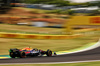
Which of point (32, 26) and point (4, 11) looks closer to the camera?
point (32, 26)

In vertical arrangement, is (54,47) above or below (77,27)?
below

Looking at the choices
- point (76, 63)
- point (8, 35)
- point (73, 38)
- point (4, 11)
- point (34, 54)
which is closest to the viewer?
point (76, 63)

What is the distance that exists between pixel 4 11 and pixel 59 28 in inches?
768

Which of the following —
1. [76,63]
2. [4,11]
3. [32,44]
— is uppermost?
[4,11]

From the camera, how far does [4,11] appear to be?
48938mm

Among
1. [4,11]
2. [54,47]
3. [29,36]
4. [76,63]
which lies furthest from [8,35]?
[4,11]

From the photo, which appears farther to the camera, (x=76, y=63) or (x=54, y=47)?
(x=54, y=47)

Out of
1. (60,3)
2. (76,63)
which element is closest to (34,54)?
(76,63)

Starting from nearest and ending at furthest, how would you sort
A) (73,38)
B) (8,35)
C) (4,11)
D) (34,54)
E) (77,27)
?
1. (34,54)
2. (8,35)
3. (73,38)
4. (77,27)
5. (4,11)

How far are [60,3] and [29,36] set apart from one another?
6197 cm

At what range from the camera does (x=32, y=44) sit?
17109mm

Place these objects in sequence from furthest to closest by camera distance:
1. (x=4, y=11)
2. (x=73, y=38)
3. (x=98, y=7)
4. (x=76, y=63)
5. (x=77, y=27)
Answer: (x=98, y=7) → (x=4, y=11) → (x=77, y=27) → (x=73, y=38) → (x=76, y=63)

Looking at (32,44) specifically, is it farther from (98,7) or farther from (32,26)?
(98,7)

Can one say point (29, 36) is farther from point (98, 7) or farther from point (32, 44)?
point (98, 7)
